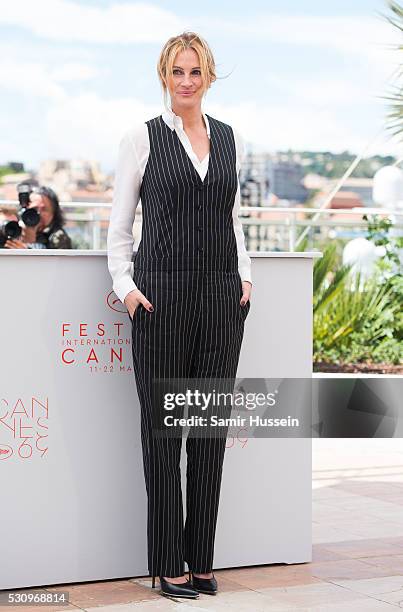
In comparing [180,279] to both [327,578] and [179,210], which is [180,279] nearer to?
[179,210]

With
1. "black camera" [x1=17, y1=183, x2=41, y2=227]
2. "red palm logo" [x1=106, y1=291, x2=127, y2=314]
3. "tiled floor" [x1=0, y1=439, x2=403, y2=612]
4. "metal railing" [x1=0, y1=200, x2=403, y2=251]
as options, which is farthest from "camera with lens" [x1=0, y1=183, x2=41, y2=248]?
"metal railing" [x1=0, y1=200, x2=403, y2=251]

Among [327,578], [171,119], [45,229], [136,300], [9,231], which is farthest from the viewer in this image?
[45,229]

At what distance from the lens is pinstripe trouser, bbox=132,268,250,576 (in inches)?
127

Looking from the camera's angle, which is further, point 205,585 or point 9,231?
point 9,231

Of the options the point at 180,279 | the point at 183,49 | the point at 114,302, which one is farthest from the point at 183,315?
the point at 183,49

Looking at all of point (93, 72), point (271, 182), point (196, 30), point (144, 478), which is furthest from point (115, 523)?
point (93, 72)

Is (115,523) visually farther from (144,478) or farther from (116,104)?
(116,104)

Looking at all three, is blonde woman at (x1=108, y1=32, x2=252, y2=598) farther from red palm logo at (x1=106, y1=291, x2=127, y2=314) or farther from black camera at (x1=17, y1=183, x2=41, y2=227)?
black camera at (x1=17, y1=183, x2=41, y2=227)

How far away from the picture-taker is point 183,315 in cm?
322

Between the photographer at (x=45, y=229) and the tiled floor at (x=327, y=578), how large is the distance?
1.83 meters

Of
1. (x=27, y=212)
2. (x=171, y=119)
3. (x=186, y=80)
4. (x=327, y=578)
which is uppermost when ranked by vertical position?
(x=186, y=80)

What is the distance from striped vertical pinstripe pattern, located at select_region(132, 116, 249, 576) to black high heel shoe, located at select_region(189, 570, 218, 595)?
3 cm

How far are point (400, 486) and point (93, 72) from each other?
73.2 metres

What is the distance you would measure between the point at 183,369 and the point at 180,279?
→ 26 centimetres
